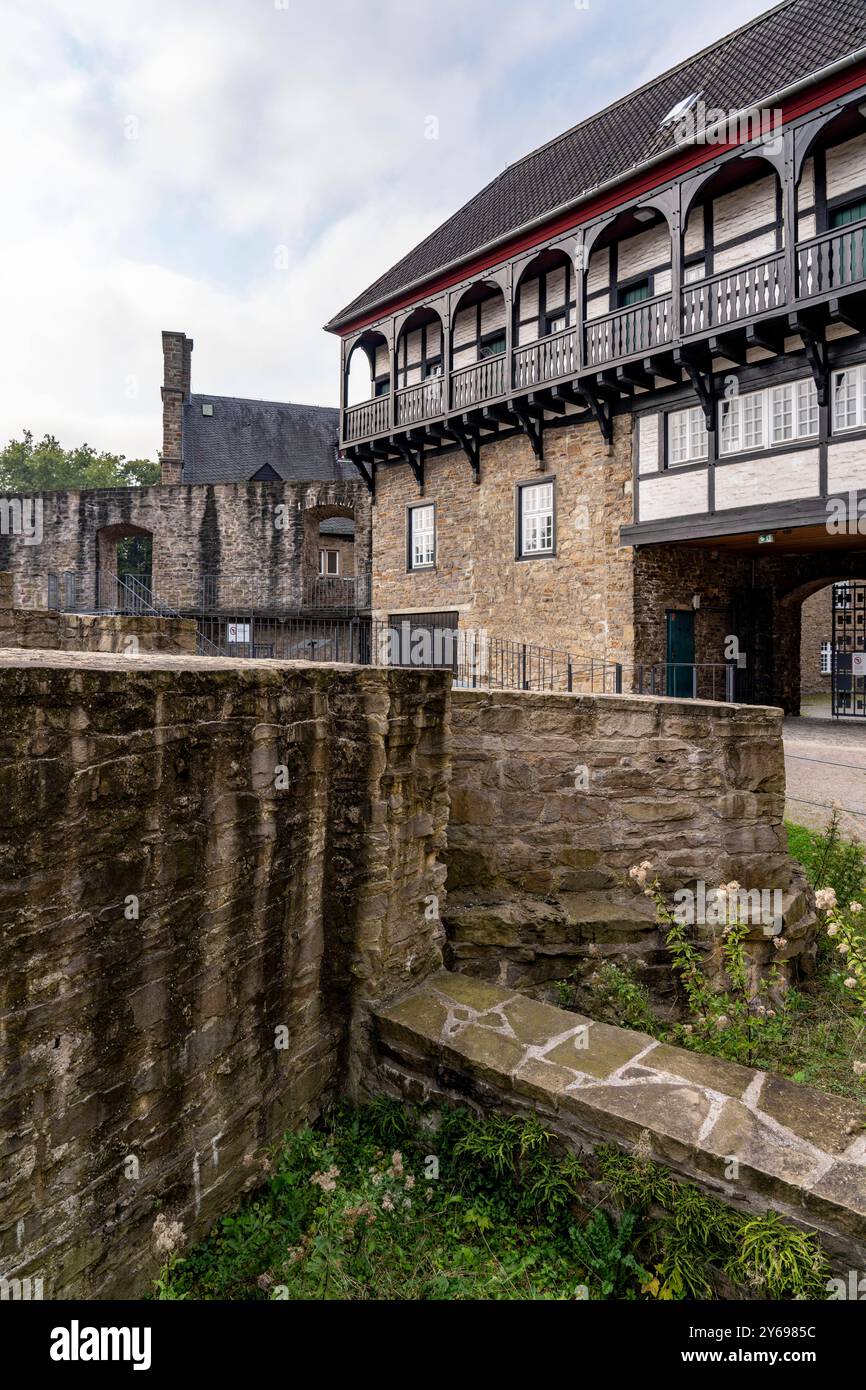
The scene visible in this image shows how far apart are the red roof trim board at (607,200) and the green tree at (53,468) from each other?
89.9 ft

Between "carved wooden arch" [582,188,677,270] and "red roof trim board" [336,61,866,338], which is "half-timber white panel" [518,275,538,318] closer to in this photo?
"red roof trim board" [336,61,866,338]

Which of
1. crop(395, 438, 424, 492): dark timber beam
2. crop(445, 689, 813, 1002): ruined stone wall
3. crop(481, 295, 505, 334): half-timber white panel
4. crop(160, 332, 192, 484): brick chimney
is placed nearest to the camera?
crop(445, 689, 813, 1002): ruined stone wall

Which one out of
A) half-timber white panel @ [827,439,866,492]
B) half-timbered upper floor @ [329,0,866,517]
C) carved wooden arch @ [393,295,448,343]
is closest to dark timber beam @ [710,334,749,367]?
half-timbered upper floor @ [329,0,866,517]

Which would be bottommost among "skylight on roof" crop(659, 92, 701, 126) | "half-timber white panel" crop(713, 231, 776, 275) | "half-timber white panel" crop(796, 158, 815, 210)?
"half-timber white panel" crop(713, 231, 776, 275)

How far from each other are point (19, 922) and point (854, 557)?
676 inches

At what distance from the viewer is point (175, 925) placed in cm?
256

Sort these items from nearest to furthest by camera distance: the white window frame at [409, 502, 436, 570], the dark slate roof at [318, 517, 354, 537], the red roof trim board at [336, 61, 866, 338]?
the red roof trim board at [336, 61, 866, 338] < the white window frame at [409, 502, 436, 570] < the dark slate roof at [318, 517, 354, 537]

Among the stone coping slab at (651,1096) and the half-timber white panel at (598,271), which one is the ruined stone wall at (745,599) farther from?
the stone coping slab at (651,1096)

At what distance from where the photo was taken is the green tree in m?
42.0

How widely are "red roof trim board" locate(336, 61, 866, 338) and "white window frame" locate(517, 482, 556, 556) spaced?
16.3 ft

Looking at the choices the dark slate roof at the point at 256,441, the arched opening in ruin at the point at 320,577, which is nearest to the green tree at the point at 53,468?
the dark slate roof at the point at 256,441

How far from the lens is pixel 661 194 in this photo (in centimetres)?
1326

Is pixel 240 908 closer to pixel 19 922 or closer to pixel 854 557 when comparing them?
pixel 19 922

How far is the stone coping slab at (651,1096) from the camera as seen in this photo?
2.53m
